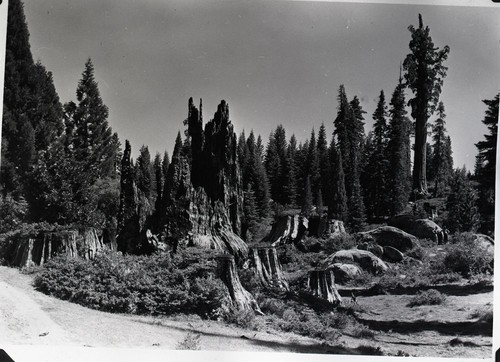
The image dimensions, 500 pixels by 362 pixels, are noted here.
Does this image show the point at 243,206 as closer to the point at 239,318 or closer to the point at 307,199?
the point at 307,199

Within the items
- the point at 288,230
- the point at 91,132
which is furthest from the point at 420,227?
the point at 91,132

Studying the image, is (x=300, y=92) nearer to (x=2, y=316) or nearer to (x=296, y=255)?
(x=296, y=255)

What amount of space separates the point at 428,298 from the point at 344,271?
145 cm

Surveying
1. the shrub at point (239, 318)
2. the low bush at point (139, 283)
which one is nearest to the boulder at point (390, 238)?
the shrub at point (239, 318)

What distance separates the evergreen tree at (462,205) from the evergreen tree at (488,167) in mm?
136

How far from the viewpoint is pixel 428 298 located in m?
9.60

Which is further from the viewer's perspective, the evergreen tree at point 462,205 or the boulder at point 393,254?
the boulder at point 393,254

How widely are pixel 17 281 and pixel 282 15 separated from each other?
6334 mm

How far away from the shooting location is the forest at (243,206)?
9625mm

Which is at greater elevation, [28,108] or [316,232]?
[28,108]

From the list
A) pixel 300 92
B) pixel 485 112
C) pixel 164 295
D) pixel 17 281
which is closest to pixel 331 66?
pixel 300 92

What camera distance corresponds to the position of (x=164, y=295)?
955cm

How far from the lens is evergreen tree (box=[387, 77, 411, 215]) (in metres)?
10.2

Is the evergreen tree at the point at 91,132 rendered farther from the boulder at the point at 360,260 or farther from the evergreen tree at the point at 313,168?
the boulder at the point at 360,260
